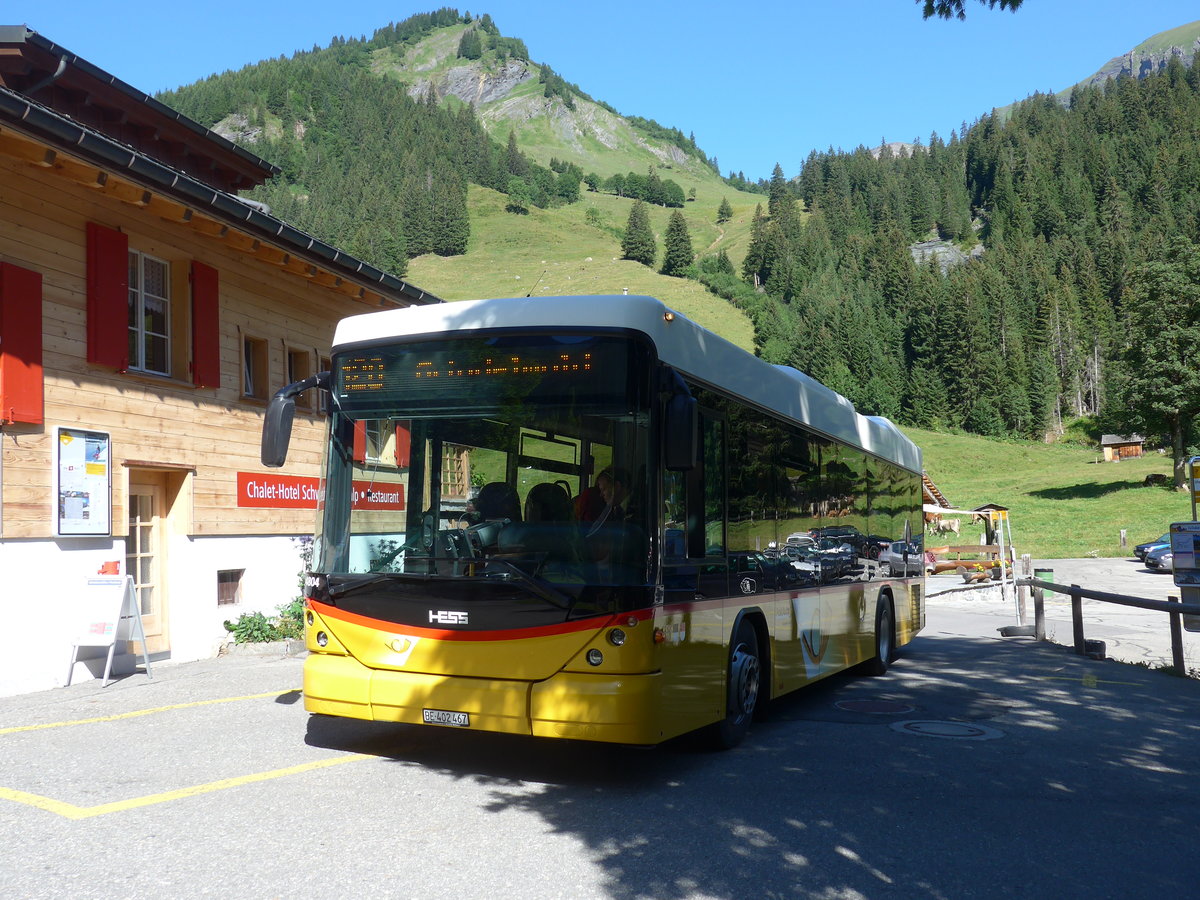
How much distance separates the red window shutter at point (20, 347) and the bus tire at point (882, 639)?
348 inches

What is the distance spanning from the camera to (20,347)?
983cm

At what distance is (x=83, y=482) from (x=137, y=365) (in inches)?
69.5

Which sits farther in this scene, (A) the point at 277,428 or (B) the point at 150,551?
(B) the point at 150,551

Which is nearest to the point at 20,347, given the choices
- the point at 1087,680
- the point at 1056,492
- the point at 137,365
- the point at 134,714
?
the point at 137,365

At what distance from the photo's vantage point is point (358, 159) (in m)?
164

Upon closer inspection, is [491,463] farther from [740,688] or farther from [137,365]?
[137,365]

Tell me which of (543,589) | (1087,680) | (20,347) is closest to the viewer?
(543,589)

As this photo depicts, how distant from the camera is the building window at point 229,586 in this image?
13086 millimetres

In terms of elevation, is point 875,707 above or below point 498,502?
below

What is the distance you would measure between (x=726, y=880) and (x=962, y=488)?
74249 millimetres

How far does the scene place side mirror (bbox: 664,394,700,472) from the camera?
581 cm

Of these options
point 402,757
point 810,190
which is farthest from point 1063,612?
point 810,190

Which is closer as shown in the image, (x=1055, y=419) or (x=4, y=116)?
(x=4, y=116)

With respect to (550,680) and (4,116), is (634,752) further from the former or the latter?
(4,116)
